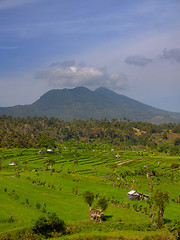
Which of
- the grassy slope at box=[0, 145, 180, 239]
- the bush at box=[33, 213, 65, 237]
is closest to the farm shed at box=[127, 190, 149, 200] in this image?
the grassy slope at box=[0, 145, 180, 239]

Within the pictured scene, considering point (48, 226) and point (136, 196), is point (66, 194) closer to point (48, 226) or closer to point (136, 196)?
point (136, 196)

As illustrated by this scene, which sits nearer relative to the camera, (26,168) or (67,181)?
(67,181)

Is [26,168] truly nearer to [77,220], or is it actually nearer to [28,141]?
[77,220]

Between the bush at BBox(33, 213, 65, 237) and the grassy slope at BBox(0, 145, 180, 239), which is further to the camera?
the grassy slope at BBox(0, 145, 180, 239)

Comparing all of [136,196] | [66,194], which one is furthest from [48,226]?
[136,196]

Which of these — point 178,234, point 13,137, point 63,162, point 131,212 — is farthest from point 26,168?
point 13,137

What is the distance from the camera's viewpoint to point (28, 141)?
18338cm

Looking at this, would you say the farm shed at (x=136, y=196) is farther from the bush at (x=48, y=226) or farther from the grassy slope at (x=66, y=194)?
the bush at (x=48, y=226)

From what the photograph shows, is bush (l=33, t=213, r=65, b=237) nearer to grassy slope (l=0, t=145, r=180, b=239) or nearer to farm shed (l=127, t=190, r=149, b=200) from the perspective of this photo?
grassy slope (l=0, t=145, r=180, b=239)

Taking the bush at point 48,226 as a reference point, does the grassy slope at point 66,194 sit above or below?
below

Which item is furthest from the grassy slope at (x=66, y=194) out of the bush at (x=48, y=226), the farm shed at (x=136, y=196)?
the bush at (x=48, y=226)

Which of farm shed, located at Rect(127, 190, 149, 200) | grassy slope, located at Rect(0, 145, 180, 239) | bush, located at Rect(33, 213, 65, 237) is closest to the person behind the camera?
bush, located at Rect(33, 213, 65, 237)

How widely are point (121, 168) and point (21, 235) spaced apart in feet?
281

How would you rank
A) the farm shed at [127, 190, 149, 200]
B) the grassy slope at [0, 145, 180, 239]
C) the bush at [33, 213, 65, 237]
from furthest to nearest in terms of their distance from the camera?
1. the farm shed at [127, 190, 149, 200]
2. the grassy slope at [0, 145, 180, 239]
3. the bush at [33, 213, 65, 237]
